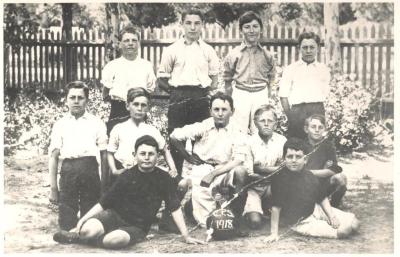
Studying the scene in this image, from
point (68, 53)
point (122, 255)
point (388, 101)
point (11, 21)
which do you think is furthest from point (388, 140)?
point (11, 21)

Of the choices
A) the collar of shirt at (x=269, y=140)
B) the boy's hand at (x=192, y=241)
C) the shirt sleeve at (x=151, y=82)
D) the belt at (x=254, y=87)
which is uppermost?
the shirt sleeve at (x=151, y=82)

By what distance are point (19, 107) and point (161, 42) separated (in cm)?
120

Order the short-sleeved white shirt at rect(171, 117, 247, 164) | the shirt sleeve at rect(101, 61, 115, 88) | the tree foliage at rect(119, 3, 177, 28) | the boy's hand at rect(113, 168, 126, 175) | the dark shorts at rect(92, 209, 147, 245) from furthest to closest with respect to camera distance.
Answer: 1. the tree foliage at rect(119, 3, 177, 28)
2. the shirt sleeve at rect(101, 61, 115, 88)
3. the short-sleeved white shirt at rect(171, 117, 247, 164)
4. the boy's hand at rect(113, 168, 126, 175)
5. the dark shorts at rect(92, 209, 147, 245)

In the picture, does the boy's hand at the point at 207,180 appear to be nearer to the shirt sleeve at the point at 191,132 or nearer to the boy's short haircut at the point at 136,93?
the shirt sleeve at the point at 191,132

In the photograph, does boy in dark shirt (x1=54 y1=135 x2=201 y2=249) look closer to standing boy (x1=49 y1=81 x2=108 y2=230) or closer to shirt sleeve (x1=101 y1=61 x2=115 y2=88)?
standing boy (x1=49 y1=81 x2=108 y2=230)

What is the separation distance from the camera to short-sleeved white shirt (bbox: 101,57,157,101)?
337 cm

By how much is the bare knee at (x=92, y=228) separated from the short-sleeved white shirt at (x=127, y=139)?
0.41 m

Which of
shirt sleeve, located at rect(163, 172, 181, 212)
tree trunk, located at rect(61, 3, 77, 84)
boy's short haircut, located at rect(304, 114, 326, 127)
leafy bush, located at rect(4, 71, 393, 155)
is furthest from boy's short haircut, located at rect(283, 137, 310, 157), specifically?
tree trunk, located at rect(61, 3, 77, 84)

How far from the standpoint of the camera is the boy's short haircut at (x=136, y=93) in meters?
3.21

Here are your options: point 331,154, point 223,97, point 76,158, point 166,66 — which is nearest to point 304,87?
point 331,154

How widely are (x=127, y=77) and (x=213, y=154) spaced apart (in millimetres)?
824

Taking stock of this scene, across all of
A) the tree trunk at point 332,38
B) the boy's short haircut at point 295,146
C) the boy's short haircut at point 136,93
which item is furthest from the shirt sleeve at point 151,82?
the tree trunk at point 332,38

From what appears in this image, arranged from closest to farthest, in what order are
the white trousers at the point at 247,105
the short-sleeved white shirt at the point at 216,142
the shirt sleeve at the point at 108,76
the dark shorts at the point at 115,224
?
the dark shorts at the point at 115,224 < the short-sleeved white shirt at the point at 216,142 < the white trousers at the point at 247,105 < the shirt sleeve at the point at 108,76

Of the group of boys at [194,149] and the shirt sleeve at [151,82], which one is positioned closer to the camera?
the group of boys at [194,149]
